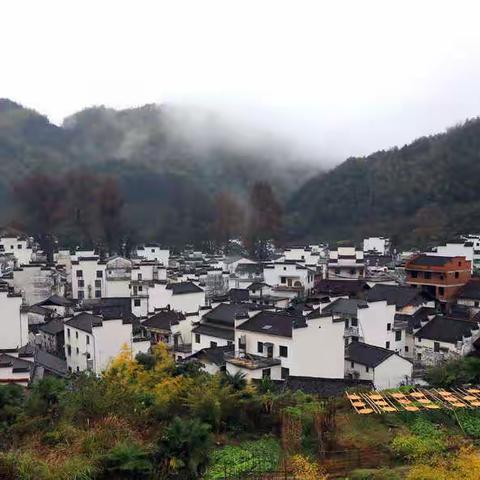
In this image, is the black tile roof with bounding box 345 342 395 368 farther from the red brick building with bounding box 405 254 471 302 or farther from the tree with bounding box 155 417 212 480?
the red brick building with bounding box 405 254 471 302

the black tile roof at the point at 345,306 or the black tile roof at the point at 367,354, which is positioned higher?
the black tile roof at the point at 345,306

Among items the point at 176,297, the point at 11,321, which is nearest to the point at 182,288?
the point at 176,297

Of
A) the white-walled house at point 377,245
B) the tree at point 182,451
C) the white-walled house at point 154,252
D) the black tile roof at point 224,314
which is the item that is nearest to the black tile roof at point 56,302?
the black tile roof at point 224,314

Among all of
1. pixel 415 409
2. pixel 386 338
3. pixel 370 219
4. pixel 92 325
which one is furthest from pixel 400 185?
pixel 415 409

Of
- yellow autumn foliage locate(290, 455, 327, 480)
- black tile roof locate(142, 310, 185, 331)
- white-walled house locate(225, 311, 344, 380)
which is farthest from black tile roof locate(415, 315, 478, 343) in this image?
yellow autumn foliage locate(290, 455, 327, 480)

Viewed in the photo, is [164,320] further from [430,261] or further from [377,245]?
[377,245]

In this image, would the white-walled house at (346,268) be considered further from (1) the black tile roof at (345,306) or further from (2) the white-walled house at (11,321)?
(2) the white-walled house at (11,321)

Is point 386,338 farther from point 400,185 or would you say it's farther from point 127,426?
point 400,185
